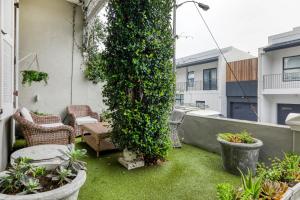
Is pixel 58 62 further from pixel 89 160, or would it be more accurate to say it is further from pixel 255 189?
pixel 255 189

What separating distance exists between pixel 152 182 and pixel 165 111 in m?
1.21

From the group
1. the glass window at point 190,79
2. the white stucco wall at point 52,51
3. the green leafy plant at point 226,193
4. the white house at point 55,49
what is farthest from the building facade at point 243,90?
the green leafy plant at point 226,193

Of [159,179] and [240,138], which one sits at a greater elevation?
[240,138]

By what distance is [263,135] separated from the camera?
3.28 m

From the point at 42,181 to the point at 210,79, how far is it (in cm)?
1248

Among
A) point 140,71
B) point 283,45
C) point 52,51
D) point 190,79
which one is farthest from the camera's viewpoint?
point 190,79

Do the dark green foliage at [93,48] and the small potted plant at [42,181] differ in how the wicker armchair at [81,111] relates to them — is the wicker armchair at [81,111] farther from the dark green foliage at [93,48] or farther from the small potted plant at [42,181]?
the small potted plant at [42,181]

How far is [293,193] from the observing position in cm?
171

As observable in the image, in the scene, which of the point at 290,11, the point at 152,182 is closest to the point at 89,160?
the point at 152,182

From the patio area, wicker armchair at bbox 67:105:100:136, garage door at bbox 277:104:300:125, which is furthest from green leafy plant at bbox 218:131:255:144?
garage door at bbox 277:104:300:125

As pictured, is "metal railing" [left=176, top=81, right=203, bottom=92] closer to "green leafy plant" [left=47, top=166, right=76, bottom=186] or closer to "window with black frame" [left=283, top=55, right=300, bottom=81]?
"window with black frame" [left=283, top=55, right=300, bottom=81]

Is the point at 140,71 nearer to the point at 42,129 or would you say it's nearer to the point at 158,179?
the point at 158,179

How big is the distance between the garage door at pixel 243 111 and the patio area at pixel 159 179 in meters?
7.80

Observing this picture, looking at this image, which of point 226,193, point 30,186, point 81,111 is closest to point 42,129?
point 30,186
